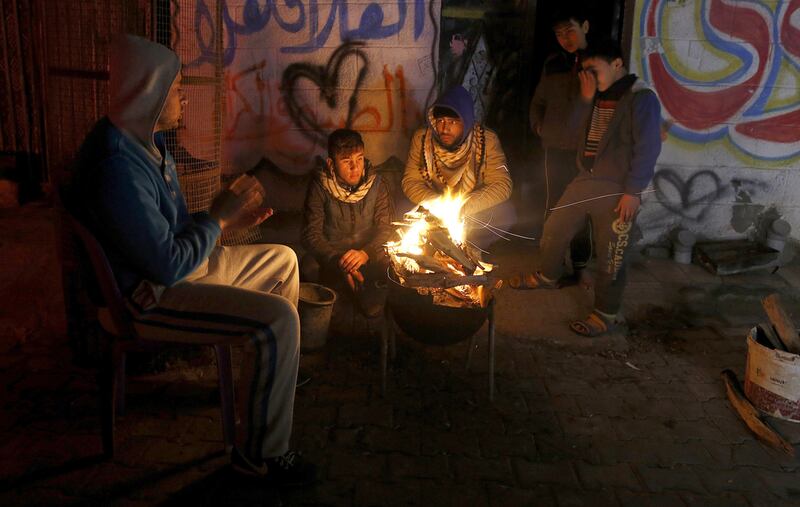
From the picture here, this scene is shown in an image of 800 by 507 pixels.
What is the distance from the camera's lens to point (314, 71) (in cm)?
680

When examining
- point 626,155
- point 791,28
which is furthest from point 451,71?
point 791,28

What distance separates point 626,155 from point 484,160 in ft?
4.00

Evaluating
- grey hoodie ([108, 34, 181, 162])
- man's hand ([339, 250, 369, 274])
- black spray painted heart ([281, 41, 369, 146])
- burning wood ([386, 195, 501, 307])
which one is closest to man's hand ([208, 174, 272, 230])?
grey hoodie ([108, 34, 181, 162])

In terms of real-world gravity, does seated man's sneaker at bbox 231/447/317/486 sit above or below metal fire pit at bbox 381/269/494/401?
below

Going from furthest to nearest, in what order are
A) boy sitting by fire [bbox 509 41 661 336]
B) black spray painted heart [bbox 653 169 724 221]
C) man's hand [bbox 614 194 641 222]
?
black spray painted heart [bbox 653 169 724 221]
man's hand [bbox 614 194 641 222]
boy sitting by fire [bbox 509 41 661 336]

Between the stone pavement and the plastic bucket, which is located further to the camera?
the plastic bucket

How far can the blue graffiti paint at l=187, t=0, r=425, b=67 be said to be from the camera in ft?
21.6

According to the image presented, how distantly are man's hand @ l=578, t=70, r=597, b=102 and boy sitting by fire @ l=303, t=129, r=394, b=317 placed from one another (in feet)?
6.36

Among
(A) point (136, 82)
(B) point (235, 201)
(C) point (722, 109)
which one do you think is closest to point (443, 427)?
(B) point (235, 201)

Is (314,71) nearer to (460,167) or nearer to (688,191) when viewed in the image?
(460,167)

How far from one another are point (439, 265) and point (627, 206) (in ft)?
5.81

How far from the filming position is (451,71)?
684 cm

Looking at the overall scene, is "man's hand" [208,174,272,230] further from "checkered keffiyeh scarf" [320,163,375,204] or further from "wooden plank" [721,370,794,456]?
"wooden plank" [721,370,794,456]

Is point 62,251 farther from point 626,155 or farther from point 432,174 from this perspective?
point 626,155
